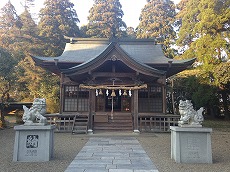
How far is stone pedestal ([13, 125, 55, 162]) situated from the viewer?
6289 mm

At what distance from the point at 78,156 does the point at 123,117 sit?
750 centimetres

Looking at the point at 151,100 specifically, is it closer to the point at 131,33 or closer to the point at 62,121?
the point at 62,121

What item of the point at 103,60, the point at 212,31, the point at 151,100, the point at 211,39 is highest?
the point at 212,31

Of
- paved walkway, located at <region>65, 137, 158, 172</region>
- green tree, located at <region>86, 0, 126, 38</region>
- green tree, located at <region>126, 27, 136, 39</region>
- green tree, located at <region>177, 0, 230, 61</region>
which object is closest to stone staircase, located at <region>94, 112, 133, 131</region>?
paved walkway, located at <region>65, 137, 158, 172</region>

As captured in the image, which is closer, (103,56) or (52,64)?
(103,56)

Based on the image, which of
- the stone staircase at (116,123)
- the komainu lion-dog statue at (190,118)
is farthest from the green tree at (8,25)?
the komainu lion-dog statue at (190,118)

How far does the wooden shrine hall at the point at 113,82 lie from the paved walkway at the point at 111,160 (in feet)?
15.4

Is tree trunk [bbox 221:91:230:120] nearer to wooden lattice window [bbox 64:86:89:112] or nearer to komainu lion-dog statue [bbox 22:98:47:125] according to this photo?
wooden lattice window [bbox 64:86:89:112]

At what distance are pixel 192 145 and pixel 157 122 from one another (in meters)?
8.38

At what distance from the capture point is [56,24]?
3219cm

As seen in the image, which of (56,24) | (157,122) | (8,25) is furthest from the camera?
(56,24)

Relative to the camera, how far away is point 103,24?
37.9 metres

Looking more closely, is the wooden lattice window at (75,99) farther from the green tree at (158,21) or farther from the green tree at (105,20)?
the green tree at (105,20)

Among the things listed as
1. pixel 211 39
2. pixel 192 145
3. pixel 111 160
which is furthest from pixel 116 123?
pixel 211 39
